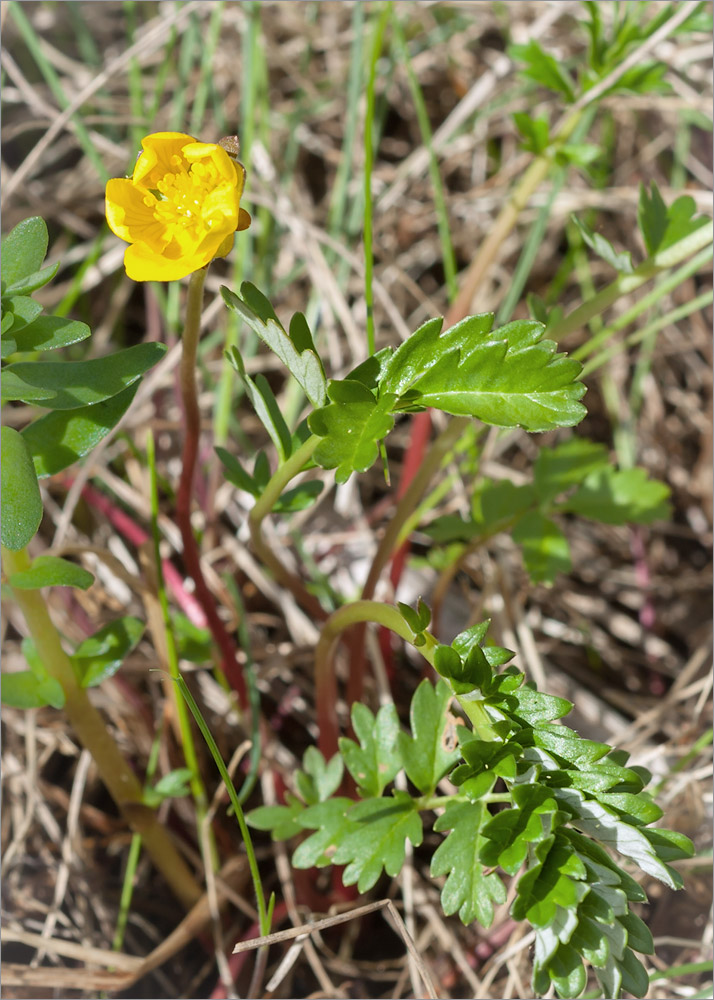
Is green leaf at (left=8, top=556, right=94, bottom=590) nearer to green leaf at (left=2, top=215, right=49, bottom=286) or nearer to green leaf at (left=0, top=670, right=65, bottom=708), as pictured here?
green leaf at (left=0, top=670, right=65, bottom=708)

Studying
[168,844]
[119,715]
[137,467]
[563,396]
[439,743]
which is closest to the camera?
[563,396]

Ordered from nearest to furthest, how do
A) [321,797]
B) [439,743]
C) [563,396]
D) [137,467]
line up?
[563,396] → [439,743] → [321,797] → [137,467]

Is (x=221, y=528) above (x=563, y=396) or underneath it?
underneath

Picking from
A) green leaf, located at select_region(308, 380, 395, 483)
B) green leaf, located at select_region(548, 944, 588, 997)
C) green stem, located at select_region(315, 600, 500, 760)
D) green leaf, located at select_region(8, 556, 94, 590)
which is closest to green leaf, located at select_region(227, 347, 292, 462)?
green leaf, located at select_region(308, 380, 395, 483)

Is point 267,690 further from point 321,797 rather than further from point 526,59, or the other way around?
point 526,59

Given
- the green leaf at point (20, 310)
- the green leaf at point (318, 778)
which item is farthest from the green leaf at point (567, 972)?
the green leaf at point (20, 310)

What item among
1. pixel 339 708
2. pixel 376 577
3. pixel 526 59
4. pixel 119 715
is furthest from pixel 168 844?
pixel 526 59

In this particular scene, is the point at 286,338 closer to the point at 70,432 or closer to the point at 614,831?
the point at 70,432

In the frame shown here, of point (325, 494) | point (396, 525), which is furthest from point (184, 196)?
point (325, 494)
